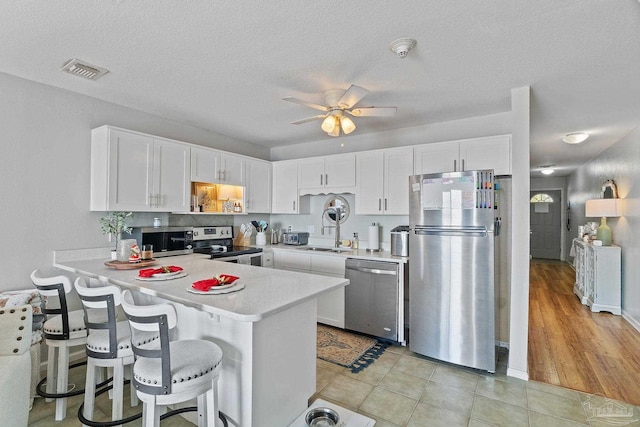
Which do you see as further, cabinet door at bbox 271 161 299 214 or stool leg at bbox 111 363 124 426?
cabinet door at bbox 271 161 299 214

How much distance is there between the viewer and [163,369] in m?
1.47

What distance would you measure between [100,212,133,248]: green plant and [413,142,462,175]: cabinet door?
123 inches

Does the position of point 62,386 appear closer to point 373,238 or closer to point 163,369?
point 163,369

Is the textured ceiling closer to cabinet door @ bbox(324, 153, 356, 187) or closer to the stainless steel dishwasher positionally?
cabinet door @ bbox(324, 153, 356, 187)

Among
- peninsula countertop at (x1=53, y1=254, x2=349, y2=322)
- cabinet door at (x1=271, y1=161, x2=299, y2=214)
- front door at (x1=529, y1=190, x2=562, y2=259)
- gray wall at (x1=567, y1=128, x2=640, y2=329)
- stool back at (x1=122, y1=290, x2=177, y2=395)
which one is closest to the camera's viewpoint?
stool back at (x1=122, y1=290, x2=177, y2=395)

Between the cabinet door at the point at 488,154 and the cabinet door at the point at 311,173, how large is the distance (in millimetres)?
1826

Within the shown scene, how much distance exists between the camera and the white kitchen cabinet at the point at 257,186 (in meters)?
4.48

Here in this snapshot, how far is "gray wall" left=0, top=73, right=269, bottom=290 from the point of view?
103 inches

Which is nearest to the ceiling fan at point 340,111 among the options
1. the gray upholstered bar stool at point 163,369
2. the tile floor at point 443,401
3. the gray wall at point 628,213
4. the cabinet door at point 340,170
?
the cabinet door at point 340,170

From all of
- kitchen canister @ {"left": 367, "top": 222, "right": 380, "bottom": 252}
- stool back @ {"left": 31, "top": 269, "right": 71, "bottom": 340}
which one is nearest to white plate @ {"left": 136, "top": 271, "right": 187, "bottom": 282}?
stool back @ {"left": 31, "top": 269, "right": 71, "bottom": 340}

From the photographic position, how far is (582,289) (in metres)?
5.18

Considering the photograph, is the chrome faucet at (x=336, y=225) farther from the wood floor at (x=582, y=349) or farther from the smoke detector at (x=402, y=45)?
the smoke detector at (x=402, y=45)

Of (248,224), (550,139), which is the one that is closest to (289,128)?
(248,224)

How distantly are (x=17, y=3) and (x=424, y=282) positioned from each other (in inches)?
138
